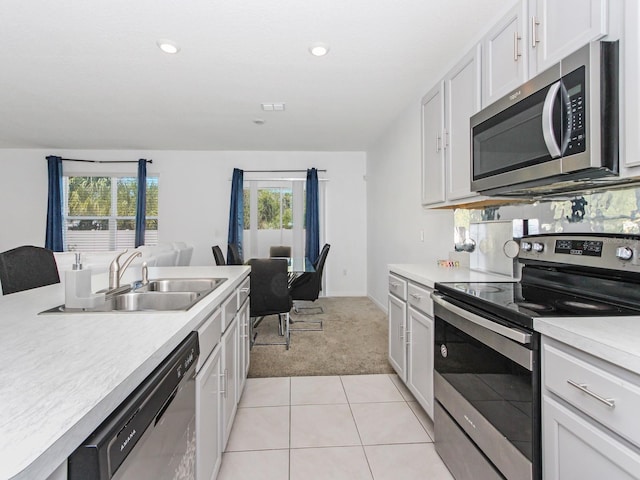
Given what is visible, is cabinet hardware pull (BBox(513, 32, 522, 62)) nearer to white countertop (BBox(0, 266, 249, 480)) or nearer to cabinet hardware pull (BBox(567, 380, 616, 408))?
cabinet hardware pull (BBox(567, 380, 616, 408))

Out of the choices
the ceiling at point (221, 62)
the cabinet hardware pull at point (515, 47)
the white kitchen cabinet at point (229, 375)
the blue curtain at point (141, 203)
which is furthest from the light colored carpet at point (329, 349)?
the blue curtain at point (141, 203)

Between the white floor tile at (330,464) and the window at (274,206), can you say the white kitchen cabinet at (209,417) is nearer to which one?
the white floor tile at (330,464)

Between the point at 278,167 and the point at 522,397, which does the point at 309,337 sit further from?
the point at 278,167

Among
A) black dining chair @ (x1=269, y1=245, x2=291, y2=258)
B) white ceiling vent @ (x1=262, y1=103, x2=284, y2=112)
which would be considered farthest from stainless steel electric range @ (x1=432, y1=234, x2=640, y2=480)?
black dining chair @ (x1=269, y1=245, x2=291, y2=258)

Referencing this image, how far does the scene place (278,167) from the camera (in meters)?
6.03

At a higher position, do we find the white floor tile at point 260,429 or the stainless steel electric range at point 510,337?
the stainless steel electric range at point 510,337

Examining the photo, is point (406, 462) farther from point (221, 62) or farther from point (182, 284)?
point (221, 62)

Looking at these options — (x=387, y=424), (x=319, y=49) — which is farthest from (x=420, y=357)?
(x=319, y=49)

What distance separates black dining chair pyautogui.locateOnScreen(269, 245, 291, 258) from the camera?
5.88 m

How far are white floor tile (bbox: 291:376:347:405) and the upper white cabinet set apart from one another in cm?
155

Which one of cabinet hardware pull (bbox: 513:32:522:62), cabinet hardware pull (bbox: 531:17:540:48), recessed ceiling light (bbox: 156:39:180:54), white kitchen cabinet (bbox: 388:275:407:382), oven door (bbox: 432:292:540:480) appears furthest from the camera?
recessed ceiling light (bbox: 156:39:180:54)

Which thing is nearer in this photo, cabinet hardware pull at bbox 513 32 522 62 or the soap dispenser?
the soap dispenser

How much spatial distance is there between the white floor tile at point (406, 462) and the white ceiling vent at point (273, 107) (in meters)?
3.30

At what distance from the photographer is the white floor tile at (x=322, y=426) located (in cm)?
191
